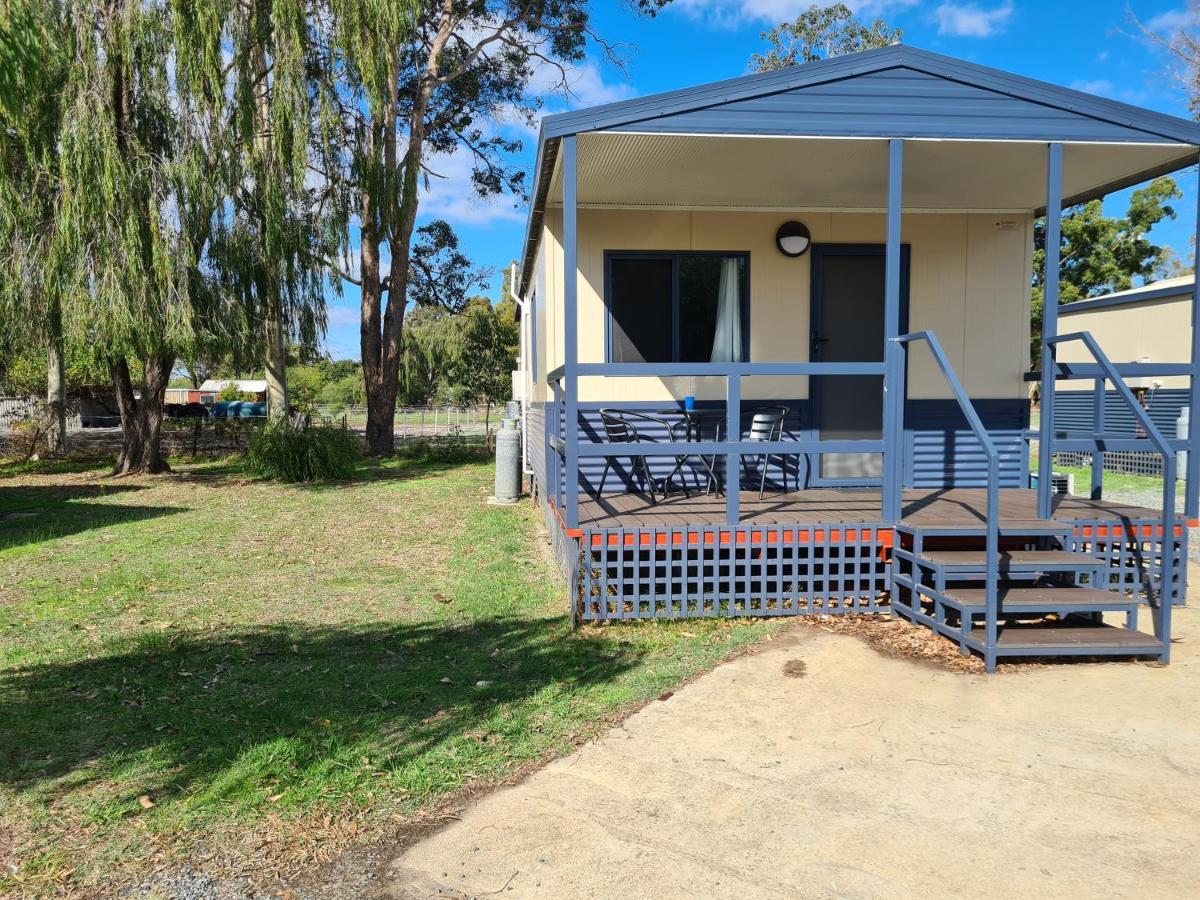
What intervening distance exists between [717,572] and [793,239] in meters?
3.40

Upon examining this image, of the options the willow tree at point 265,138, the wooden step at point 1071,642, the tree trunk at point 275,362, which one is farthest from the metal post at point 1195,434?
the tree trunk at point 275,362

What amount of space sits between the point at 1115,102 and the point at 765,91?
2.29 meters

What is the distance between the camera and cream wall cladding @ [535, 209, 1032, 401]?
7203 mm

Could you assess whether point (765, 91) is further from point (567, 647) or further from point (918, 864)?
point (918, 864)

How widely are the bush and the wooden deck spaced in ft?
25.9

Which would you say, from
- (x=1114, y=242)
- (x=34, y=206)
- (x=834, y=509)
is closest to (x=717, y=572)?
(x=834, y=509)

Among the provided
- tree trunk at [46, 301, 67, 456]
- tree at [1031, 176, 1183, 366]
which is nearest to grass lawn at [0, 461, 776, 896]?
tree trunk at [46, 301, 67, 456]

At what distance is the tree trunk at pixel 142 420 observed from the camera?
44.1 ft

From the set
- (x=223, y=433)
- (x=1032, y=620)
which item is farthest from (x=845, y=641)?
(x=223, y=433)

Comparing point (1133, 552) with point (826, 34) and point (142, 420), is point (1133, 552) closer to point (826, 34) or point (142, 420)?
point (142, 420)

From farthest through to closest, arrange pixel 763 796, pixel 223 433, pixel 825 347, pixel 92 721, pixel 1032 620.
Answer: pixel 223 433 → pixel 825 347 → pixel 1032 620 → pixel 92 721 → pixel 763 796

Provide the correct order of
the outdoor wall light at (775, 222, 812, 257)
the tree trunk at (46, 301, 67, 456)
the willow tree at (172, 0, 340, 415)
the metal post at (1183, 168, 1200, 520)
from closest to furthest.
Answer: the metal post at (1183, 168, 1200, 520), the outdoor wall light at (775, 222, 812, 257), the willow tree at (172, 0, 340, 415), the tree trunk at (46, 301, 67, 456)

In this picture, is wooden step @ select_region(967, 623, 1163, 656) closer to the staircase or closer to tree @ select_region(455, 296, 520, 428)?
the staircase

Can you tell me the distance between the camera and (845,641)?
4.76m
